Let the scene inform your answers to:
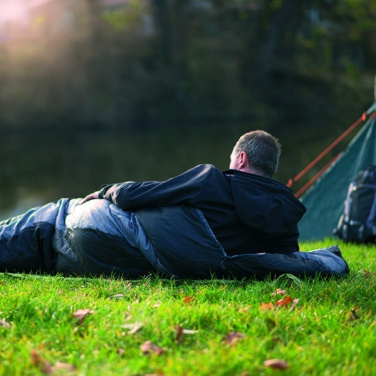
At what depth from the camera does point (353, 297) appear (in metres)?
3.59

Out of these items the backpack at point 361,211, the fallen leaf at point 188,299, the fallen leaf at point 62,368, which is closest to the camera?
the fallen leaf at point 62,368

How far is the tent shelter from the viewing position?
684cm

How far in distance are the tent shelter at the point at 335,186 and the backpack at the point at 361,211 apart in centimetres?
60

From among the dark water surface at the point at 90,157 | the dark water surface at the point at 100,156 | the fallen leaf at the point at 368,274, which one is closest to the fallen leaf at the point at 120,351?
the fallen leaf at the point at 368,274

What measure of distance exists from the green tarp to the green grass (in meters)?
3.10

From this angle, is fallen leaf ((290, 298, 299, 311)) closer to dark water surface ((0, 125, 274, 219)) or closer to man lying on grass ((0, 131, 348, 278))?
man lying on grass ((0, 131, 348, 278))

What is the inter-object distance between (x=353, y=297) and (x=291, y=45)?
32.6 metres

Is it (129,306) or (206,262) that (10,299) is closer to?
(129,306)

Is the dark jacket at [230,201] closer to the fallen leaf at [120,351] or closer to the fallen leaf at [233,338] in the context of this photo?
the fallen leaf at [233,338]

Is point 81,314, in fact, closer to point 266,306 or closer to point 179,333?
point 179,333

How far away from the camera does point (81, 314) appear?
9.93ft

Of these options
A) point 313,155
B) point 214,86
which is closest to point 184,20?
point 214,86

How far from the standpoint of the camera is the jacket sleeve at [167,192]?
4.08 m

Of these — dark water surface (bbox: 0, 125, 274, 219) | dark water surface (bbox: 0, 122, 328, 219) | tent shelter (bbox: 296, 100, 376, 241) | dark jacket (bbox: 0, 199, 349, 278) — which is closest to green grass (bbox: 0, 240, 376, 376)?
dark jacket (bbox: 0, 199, 349, 278)
